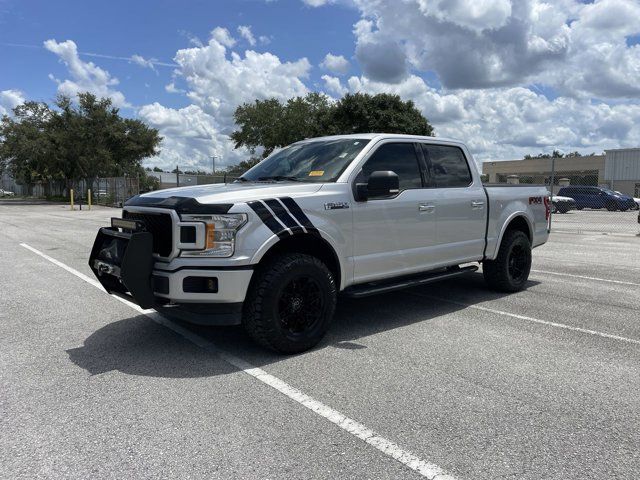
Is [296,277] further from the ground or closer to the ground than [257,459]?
further from the ground

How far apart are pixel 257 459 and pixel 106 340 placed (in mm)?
2751

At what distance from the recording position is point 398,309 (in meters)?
6.05

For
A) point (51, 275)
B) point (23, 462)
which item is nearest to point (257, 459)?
point (23, 462)

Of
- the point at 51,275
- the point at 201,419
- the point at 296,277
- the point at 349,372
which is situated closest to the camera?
the point at 201,419

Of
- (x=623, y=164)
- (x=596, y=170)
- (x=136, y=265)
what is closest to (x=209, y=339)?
(x=136, y=265)

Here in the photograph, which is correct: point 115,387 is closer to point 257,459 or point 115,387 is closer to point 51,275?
point 257,459

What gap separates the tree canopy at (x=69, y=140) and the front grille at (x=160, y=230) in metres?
39.5

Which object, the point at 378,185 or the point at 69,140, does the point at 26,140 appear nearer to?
the point at 69,140

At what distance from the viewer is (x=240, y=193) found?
428 cm

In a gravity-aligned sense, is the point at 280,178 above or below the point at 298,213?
above

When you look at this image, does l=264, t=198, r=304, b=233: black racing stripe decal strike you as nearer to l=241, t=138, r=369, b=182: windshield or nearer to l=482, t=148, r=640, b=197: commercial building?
l=241, t=138, r=369, b=182: windshield

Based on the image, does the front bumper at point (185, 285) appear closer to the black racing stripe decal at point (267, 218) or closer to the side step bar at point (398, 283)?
the black racing stripe decal at point (267, 218)

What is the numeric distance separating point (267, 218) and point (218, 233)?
419mm

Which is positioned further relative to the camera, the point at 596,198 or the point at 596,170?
the point at 596,170
